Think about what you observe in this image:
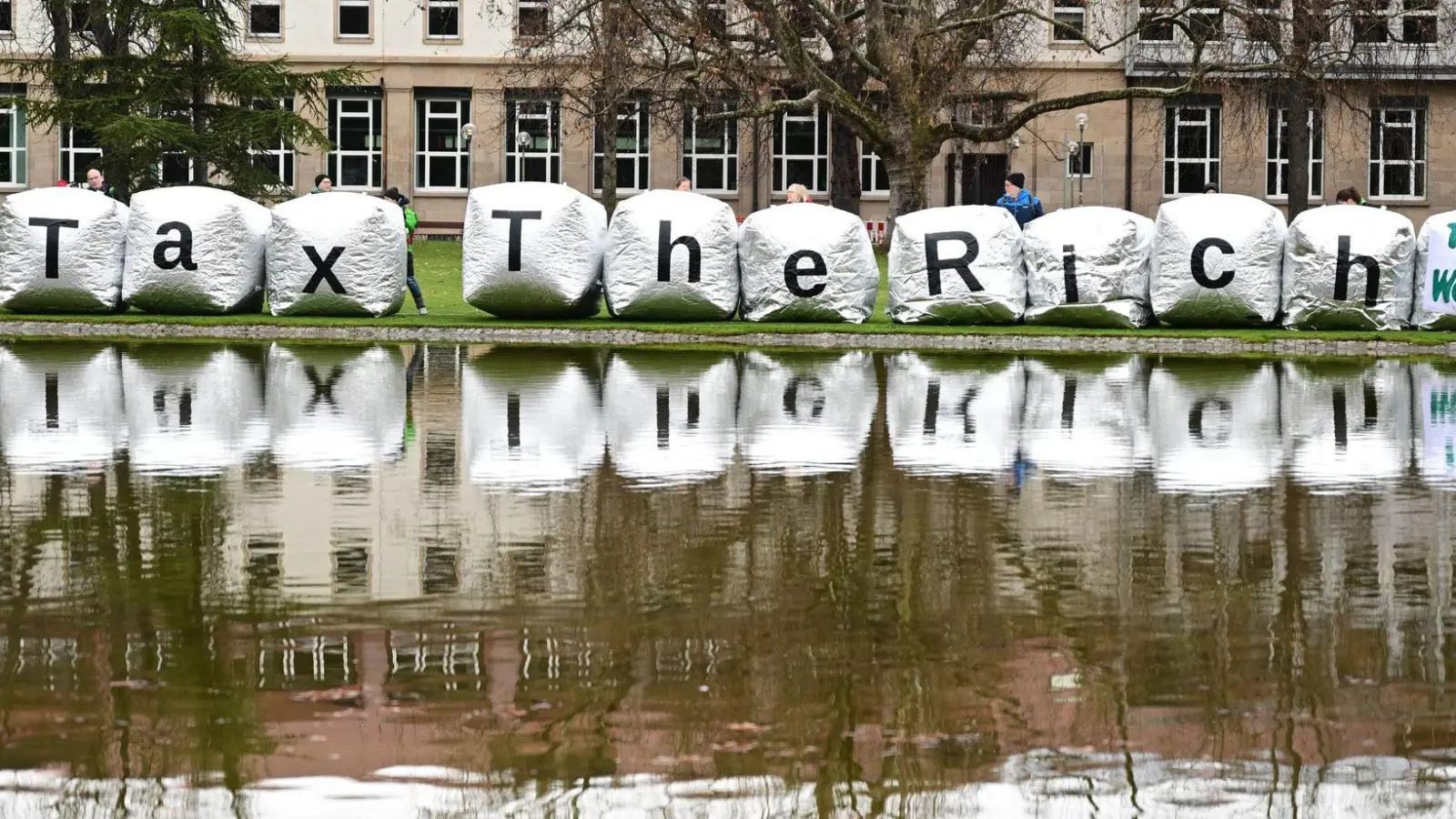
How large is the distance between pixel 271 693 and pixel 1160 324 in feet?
62.1

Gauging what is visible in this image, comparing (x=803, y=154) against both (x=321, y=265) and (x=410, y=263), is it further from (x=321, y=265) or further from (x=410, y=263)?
(x=321, y=265)

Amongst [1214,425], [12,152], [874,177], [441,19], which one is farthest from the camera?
[12,152]

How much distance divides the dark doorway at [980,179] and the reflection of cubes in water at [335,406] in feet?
125

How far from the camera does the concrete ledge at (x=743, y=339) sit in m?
22.0

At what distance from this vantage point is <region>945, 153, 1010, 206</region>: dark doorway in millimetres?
58500

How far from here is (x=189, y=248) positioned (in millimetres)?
24719

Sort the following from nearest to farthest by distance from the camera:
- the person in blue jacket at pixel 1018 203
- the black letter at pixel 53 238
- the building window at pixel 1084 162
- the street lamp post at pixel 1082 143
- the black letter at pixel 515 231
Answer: the black letter at pixel 515 231 < the black letter at pixel 53 238 < the person in blue jacket at pixel 1018 203 < the street lamp post at pixel 1082 143 < the building window at pixel 1084 162

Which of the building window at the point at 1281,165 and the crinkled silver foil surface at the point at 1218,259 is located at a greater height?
the building window at the point at 1281,165

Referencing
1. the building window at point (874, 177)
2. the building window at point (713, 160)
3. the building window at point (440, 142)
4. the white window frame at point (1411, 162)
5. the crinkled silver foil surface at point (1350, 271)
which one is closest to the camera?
the crinkled silver foil surface at point (1350, 271)

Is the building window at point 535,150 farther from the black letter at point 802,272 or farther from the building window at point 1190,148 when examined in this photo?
the black letter at point 802,272

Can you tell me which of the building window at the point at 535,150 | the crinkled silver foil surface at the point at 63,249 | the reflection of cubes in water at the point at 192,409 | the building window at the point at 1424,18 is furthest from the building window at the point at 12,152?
the reflection of cubes in water at the point at 192,409

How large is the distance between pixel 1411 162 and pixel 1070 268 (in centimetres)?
3700

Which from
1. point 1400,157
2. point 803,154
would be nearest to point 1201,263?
point 1400,157

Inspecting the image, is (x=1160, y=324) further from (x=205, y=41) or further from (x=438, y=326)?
(x=205, y=41)
